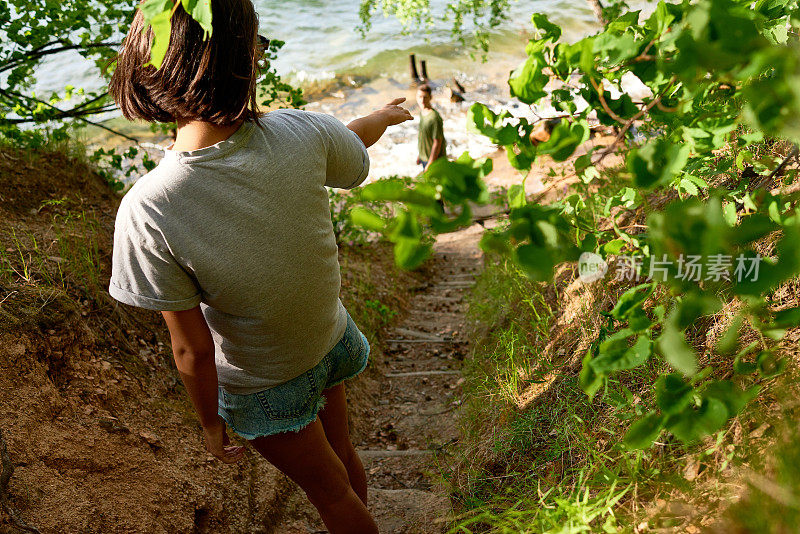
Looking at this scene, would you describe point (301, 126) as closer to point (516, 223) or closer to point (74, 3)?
point (516, 223)

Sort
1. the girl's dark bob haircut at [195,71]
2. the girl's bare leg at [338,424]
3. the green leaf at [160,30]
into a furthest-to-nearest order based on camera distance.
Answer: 1. the girl's bare leg at [338,424]
2. the girl's dark bob haircut at [195,71]
3. the green leaf at [160,30]

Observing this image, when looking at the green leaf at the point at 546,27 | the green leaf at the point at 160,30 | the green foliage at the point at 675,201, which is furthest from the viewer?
the green leaf at the point at 546,27

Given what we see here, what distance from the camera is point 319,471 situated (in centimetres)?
193

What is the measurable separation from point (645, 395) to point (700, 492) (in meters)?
0.55

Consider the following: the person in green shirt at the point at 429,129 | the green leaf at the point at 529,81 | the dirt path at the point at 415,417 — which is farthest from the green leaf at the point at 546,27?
the person in green shirt at the point at 429,129

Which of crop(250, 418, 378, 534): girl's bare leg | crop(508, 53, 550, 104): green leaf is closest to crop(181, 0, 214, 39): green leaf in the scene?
crop(508, 53, 550, 104): green leaf

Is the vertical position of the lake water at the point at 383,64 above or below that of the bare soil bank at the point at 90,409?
below

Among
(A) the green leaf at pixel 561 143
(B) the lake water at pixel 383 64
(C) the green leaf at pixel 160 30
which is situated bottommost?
(B) the lake water at pixel 383 64

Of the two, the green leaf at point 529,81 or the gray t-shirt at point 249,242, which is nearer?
the green leaf at point 529,81

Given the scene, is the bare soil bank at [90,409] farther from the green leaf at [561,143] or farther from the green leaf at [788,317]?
the green leaf at [788,317]

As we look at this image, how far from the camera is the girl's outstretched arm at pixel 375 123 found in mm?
2039

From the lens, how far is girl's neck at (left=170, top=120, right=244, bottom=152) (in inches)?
60.6

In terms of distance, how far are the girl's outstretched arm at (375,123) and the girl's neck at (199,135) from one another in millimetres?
560

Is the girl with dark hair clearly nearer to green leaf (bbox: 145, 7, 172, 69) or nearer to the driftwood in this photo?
green leaf (bbox: 145, 7, 172, 69)
